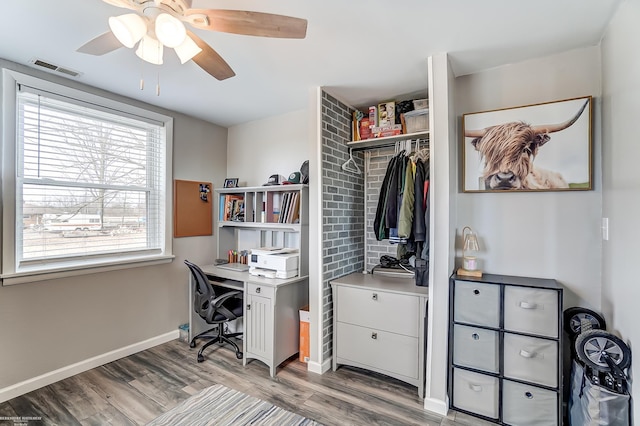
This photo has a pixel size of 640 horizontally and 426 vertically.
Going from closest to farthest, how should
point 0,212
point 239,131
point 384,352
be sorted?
point 0,212
point 384,352
point 239,131

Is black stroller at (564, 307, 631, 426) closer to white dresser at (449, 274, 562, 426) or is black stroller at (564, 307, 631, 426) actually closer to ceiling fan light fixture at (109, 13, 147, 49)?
white dresser at (449, 274, 562, 426)

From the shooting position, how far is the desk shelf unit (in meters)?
2.91

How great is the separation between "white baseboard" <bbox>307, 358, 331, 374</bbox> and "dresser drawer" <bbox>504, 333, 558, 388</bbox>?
1.36 meters

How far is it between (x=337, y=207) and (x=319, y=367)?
140 cm

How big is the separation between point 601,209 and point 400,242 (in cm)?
128

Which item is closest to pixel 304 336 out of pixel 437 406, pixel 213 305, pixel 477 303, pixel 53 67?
pixel 213 305

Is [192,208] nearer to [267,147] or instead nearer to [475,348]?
[267,147]

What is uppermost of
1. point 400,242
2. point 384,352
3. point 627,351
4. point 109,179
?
point 109,179

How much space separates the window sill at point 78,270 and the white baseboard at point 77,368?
756 mm

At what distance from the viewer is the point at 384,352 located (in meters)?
2.40

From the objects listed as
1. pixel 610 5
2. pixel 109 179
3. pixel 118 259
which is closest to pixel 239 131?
pixel 109 179

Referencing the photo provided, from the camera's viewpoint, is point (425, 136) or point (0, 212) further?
point (425, 136)

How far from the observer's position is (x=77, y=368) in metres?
2.54

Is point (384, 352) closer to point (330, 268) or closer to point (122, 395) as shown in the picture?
point (330, 268)
